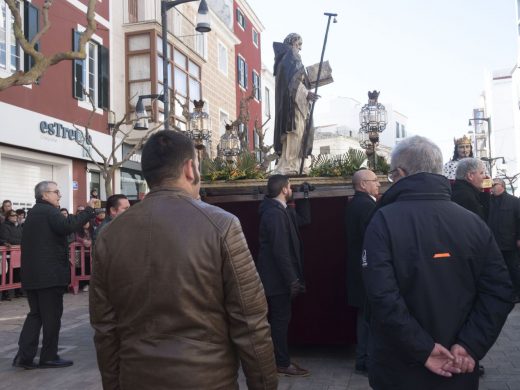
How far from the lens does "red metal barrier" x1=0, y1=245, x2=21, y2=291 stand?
12.1 m

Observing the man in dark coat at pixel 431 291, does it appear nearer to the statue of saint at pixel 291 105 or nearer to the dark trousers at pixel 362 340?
the dark trousers at pixel 362 340

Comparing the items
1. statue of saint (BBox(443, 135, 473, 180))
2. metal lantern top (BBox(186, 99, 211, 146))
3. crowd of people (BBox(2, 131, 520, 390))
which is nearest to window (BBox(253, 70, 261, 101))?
metal lantern top (BBox(186, 99, 211, 146))

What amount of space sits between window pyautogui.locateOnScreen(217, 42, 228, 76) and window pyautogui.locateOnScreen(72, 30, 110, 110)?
11.1 meters

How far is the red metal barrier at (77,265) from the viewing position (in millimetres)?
13445

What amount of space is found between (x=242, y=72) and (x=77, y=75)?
56.1 ft

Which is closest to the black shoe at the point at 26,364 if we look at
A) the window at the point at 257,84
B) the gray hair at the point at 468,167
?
the gray hair at the point at 468,167

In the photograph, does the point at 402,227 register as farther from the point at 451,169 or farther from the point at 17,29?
the point at 17,29

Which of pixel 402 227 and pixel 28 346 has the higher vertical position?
pixel 402 227

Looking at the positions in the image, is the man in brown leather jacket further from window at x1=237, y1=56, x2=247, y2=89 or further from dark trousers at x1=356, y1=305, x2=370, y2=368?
window at x1=237, y1=56, x2=247, y2=89

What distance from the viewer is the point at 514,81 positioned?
47.1m

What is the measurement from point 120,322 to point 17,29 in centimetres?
717

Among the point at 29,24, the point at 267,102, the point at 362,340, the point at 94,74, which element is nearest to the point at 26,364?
the point at 362,340

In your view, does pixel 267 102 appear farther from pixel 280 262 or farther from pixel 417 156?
pixel 417 156

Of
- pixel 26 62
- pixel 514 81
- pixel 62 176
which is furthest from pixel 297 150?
pixel 514 81
